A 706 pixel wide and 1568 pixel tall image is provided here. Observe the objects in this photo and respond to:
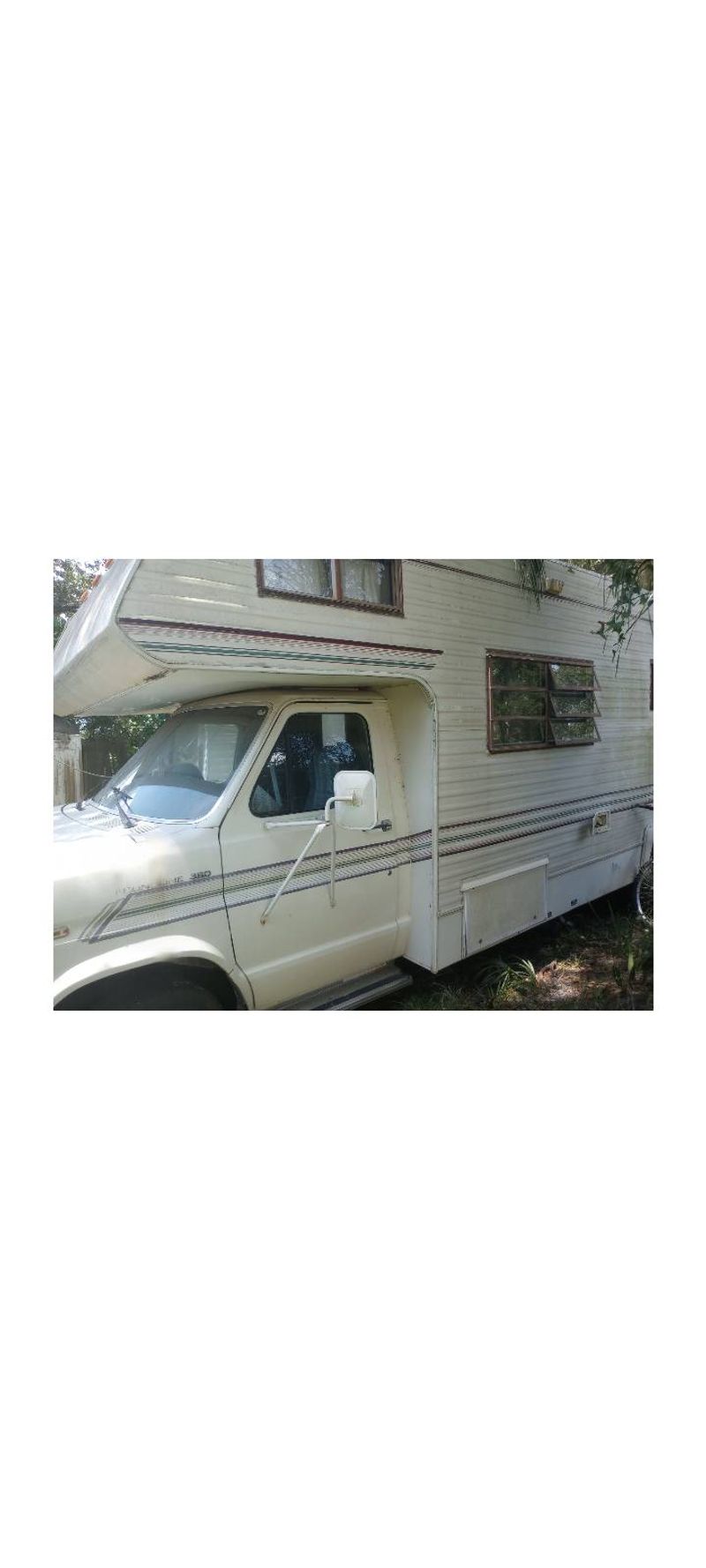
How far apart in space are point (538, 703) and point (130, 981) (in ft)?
7.45

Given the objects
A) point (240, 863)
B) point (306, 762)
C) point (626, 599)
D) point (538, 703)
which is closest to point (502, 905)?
point (538, 703)

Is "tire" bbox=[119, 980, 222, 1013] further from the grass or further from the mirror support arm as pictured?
the grass

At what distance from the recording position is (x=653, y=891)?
246cm

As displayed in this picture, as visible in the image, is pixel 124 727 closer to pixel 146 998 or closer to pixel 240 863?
pixel 240 863

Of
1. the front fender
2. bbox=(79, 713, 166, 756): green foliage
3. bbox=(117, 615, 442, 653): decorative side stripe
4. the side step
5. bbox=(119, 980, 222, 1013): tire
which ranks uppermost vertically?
bbox=(117, 615, 442, 653): decorative side stripe

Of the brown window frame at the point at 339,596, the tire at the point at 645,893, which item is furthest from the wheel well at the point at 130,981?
the tire at the point at 645,893

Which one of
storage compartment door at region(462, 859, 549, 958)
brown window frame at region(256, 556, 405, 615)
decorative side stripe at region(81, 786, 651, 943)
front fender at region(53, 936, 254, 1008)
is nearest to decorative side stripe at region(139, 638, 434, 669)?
brown window frame at region(256, 556, 405, 615)

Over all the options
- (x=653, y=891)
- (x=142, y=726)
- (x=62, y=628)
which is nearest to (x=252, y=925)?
(x=142, y=726)

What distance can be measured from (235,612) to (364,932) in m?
1.45

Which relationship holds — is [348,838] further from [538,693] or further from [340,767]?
[538,693]

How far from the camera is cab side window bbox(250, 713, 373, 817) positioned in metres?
2.32

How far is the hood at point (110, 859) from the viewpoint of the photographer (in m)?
1.95

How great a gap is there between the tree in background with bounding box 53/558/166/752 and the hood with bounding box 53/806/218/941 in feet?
1.06

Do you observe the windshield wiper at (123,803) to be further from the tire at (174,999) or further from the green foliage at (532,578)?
the green foliage at (532,578)
